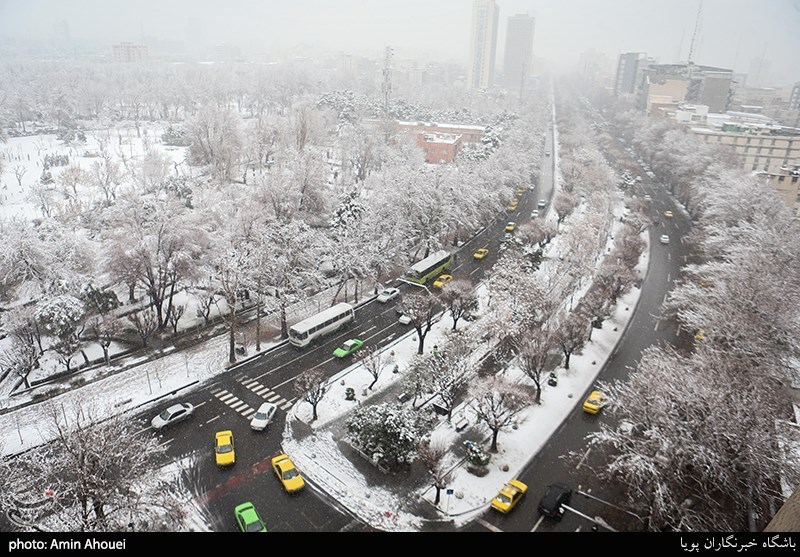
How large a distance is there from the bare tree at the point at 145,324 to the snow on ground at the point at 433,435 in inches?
415

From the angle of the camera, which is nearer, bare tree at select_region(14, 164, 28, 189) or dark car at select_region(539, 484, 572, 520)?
dark car at select_region(539, 484, 572, 520)

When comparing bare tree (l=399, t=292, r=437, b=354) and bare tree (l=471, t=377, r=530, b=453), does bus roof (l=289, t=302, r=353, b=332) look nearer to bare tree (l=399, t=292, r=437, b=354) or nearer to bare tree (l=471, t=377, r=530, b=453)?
bare tree (l=399, t=292, r=437, b=354)

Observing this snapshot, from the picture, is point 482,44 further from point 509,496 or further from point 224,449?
point 509,496

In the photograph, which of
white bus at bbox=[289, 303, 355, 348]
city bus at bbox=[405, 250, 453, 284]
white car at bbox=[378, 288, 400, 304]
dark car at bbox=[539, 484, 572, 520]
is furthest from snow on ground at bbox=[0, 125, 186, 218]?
dark car at bbox=[539, 484, 572, 520]

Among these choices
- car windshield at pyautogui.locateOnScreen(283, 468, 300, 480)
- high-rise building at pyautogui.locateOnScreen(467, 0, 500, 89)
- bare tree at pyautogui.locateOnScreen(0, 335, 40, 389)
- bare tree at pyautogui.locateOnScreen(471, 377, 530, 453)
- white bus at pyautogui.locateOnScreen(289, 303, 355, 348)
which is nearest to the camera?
car windshield at pyautogui.locateOnScreen(283, 468, 300, 480)

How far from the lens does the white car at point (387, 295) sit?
34.6 m

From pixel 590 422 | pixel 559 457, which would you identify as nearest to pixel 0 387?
pixel 559 457

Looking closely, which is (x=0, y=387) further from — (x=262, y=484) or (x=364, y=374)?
(x=364, y=374)

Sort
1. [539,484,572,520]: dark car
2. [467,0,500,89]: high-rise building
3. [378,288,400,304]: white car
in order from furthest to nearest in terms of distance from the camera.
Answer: [467,0,500,89]: high-rise building
[378,288,400,304]: white car
[539,484,572,520]: dark car

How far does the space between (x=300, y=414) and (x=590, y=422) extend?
1332 cm

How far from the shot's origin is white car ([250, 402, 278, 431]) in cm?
2160

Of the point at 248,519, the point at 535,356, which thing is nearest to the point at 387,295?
the point at 535,356

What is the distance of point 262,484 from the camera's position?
18.9 m

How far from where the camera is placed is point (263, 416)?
72.2ft
